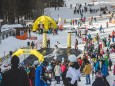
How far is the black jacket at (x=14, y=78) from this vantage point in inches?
213

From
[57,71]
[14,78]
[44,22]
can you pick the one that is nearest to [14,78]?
[14,78]

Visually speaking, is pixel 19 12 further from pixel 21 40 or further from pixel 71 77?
pixel 71 77

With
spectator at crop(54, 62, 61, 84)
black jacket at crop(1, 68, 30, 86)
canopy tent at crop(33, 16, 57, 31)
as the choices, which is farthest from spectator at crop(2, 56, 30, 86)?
canopy tent at crop(33, 16, 57, 31)

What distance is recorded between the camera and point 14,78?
17.8 ft

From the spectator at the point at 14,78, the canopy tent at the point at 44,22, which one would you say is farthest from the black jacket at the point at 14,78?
the canopy tent at the point at 44,22

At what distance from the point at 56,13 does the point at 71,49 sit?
Answer: 133 ft

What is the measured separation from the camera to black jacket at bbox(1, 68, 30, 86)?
17.7ft

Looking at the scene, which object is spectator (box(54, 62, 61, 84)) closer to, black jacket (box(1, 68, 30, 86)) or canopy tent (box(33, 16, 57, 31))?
black jacket (box(1, 68, 30, 86))

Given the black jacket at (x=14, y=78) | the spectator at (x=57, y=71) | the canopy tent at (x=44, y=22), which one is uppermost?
the black jacket at (x=14, y=78)

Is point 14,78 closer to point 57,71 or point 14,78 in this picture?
point 14,78

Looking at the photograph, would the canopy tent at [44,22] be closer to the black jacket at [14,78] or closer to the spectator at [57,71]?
the spectator at [57,71]

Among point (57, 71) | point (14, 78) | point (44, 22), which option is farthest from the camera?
point (44, 22)

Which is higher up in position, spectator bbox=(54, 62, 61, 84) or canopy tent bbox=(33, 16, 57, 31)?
canopy tent bbox=(33, 16, 57, 31)

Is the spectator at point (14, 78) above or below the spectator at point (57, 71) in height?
above
